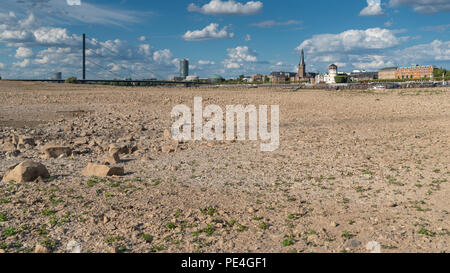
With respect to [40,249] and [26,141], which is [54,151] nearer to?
[26,141]

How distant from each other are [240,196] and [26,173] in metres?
4.24

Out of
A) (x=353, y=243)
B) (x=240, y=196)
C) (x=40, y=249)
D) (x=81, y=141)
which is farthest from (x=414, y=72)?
(x=40, y=249)

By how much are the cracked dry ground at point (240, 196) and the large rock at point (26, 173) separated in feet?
0.75

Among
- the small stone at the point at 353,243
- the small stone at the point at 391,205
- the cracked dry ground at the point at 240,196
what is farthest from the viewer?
the small stone at the point at 391,205

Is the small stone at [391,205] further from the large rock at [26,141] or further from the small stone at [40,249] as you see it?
the large rock at [26,141]

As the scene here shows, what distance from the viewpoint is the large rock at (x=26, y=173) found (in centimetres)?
810

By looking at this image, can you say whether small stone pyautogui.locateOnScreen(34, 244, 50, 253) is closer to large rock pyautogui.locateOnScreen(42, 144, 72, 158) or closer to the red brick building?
large rock pyautogui.locateOnScreen(42, 144, 72, 158)

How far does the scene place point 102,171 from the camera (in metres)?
8.70

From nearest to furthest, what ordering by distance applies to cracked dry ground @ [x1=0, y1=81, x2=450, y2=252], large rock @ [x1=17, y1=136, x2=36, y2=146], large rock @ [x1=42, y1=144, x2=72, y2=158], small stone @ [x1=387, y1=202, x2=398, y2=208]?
cracked dry ground @ [x1=0, y1=81, x2=450, y2=252] → small stone @ [x1=387, y1=202, x2=398, y2=208] → large rock @ [x1=42, y1=144, x2=72, y2=158] → large rock @ [x1=17, y1=136, x2=36, y2=146]

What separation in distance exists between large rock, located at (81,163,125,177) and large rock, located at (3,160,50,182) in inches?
31.5

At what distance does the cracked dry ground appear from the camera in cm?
557

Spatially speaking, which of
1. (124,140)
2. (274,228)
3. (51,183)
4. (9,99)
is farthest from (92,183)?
(9,99)

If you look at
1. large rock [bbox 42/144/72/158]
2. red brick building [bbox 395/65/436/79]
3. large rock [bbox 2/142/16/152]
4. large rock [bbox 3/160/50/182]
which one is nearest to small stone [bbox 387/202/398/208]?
large rock [bbox 3/160/50/182]

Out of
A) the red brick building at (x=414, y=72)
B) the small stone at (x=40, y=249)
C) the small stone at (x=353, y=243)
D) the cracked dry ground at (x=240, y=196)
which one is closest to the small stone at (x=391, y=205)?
the cracked dry ground at (x=240, y=196)
